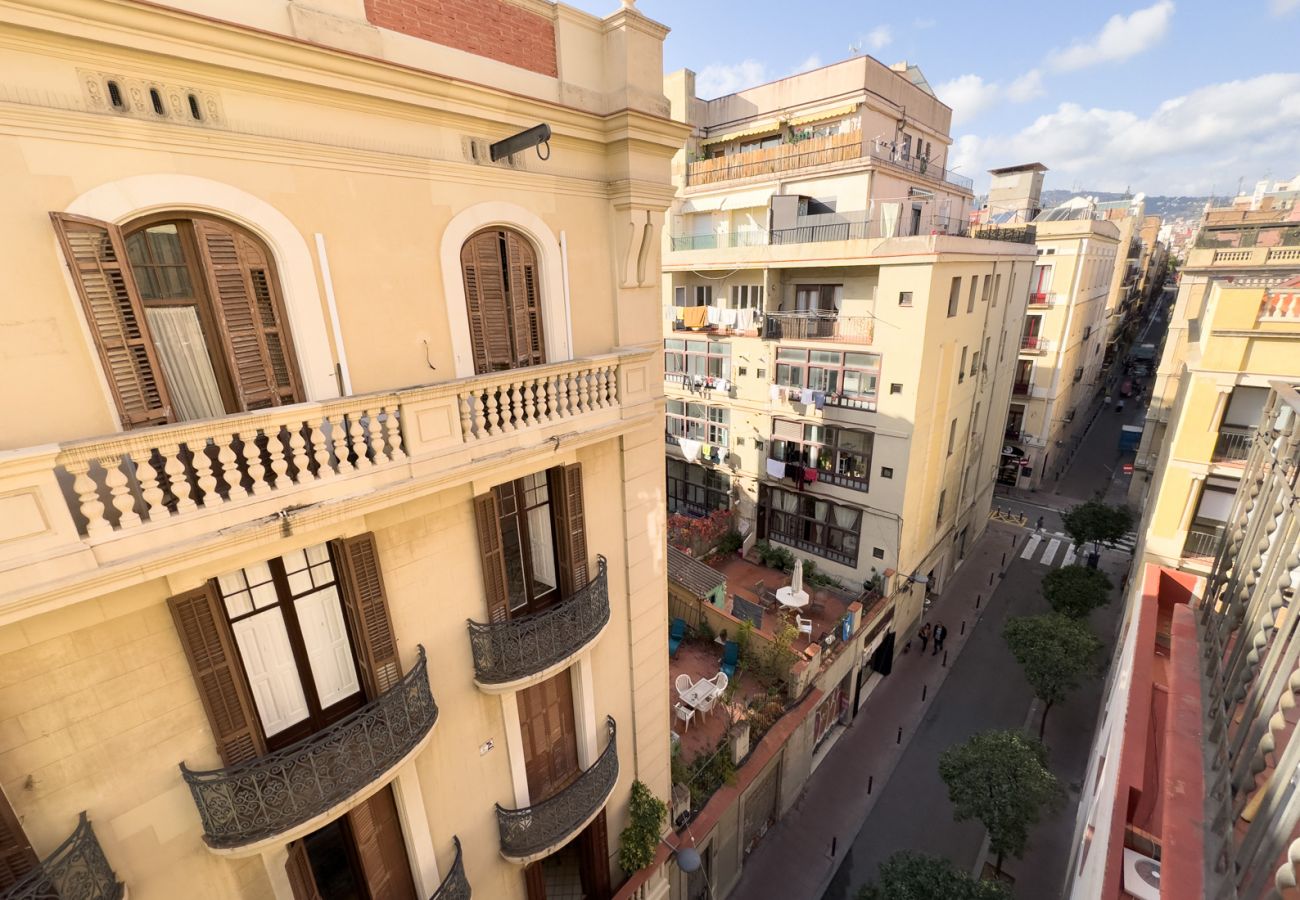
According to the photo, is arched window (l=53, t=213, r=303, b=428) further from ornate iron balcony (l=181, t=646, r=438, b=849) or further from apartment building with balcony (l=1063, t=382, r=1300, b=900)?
apartment building with balcony (l=1063, t=382, r=1300, b=900)

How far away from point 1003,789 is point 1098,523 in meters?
21.3

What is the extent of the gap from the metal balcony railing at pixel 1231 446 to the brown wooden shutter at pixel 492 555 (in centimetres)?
2164

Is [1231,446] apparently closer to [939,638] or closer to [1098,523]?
[939,638]

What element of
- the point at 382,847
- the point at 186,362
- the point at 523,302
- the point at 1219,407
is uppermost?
the point at 523,302

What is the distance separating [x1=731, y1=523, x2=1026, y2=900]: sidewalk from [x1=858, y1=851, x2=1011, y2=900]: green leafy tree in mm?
4465

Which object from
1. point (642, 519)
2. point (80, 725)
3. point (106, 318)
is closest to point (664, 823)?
point (642, 519)

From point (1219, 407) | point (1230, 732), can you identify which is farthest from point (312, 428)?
point (1219, 407)

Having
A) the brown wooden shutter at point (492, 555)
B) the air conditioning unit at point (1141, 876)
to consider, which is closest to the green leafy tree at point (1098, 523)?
the air conditioning unit at point (1141, 876)

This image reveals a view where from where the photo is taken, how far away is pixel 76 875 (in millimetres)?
5023

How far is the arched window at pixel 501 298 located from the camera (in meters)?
7.59

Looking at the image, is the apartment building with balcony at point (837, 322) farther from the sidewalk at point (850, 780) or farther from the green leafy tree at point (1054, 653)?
the green leafy tree at point (1054, 653)

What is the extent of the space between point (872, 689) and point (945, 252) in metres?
18.7

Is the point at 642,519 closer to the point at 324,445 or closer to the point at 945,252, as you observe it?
the point at 324,445

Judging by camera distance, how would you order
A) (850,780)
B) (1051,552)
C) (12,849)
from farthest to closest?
(1051,552) → (850,780) → (12,849)
